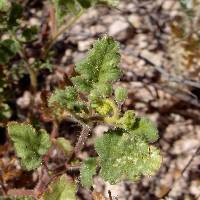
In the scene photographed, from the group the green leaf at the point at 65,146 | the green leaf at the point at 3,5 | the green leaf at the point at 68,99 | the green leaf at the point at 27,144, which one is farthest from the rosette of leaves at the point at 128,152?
the green leaf at the point at 3,5

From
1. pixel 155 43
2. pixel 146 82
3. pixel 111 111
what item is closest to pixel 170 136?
pixel 146 82

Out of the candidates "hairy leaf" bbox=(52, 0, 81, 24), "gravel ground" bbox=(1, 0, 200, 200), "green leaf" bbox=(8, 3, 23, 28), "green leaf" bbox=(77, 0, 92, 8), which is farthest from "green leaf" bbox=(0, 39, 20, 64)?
"gravel ground" bbox=(1, 0, 200, 200)

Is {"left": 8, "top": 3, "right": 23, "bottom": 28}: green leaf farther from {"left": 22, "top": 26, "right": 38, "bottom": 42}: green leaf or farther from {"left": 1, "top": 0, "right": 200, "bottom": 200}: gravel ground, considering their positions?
{"left": 1, "top": 0, "right": 200, "bottom": 200}: gravel ground

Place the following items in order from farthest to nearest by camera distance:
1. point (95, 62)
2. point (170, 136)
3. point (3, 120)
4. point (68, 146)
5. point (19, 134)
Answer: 1. point (170, 136)
2. point (3, 120)
3. point (68, 146)
4. point (19, 134)
5. point (95, 62)

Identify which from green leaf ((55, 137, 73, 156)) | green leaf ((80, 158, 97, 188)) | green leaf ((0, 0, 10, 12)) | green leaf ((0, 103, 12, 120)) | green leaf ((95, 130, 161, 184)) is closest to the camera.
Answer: green leaf ((95, 130, 161, 184))

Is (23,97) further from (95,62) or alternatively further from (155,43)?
(95,62)

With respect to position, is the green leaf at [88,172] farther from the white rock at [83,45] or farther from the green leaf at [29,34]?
the white rock at [83,45]

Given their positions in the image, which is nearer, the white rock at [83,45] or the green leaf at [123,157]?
the green leaf at [123,157]
